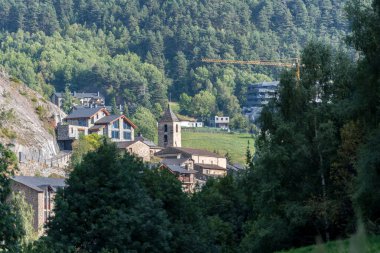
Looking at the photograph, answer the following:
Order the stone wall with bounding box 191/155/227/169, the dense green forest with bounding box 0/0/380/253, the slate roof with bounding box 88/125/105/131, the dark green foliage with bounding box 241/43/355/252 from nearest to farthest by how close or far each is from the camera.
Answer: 1. the dense green forest with bounding box 0/0/380/253
2. the dark green foliage with bounding box 241/43/355/252
3. the slate roof with bounding box 88/125/105/131
4. the stone wall with bounding box 191/155/227/169

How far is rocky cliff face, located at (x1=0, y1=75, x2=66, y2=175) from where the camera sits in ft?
429

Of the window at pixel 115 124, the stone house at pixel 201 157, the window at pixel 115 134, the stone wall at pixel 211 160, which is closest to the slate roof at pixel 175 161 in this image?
the stone house at pixel 201 157

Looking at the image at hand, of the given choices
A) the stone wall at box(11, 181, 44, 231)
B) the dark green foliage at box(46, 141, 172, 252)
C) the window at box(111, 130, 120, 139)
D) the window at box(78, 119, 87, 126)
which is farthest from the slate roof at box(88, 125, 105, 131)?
the dark green foliage at box(46, 141, 172, 252)

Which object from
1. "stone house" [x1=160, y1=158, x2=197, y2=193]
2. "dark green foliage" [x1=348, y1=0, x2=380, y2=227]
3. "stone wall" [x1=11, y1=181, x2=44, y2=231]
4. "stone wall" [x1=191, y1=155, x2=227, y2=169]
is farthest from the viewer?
"stone wall" [x1=191, y1=155, x2=227, y2=169]

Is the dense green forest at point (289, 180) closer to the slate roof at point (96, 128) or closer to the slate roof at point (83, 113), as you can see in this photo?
the slate roof at point (96, 128)

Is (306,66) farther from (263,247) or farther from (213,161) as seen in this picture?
(213,161)

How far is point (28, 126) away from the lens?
454 feet

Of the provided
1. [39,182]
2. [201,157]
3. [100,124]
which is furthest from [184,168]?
[39,182]

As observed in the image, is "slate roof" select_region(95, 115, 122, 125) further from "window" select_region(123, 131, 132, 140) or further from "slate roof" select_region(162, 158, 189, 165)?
"slate roof" select_region(162, 158, 189, 165)

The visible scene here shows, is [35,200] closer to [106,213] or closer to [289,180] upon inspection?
[289,180]

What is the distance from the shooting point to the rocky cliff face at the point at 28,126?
Result: 429ft

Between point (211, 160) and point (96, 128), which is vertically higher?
point (96, 128)

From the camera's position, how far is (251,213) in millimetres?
70250

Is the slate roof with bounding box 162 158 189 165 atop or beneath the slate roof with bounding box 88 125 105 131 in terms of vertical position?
beneath
